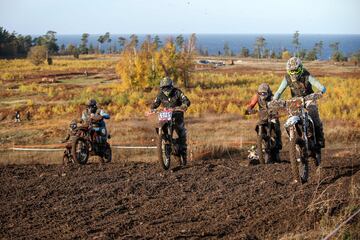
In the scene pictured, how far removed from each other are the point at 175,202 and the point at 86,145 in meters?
4.96

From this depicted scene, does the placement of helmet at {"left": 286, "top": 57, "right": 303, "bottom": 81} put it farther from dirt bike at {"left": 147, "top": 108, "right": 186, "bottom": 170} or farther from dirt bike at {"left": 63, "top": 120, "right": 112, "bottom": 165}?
dirt bike at {"left": 63, "top": 120, "right": 112, "bottom": 165}

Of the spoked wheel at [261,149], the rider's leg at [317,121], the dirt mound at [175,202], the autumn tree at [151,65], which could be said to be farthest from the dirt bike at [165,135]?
the autumn tree at [151,65]

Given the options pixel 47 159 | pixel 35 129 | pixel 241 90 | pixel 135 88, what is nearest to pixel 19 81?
pixel 135 88

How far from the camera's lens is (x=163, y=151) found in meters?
9.95

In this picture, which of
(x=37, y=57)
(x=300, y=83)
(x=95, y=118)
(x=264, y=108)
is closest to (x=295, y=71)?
(x=300, y=83)

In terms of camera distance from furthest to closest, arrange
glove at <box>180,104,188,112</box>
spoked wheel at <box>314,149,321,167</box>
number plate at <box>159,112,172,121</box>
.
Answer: glove at <box>180,104,188,112</box>, number plate at <box>159,112,172,121</box>, spoked wheel at <box>314,149,321,167</box>

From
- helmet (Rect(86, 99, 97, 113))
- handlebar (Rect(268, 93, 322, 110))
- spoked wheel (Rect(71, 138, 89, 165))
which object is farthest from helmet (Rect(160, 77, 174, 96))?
handlebar (Rect(268, 93, 322, 110))

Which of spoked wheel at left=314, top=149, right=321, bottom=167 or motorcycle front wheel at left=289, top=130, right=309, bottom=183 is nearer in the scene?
motorcycle front wheel at left=289, top=130, right=309, bottom=183

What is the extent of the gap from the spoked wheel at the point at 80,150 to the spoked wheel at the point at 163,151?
2.29 metres

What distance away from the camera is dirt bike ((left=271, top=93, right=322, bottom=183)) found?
8.06 metres

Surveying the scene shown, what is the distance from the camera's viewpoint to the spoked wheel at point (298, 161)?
316 inches

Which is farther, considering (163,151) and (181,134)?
(181,134)

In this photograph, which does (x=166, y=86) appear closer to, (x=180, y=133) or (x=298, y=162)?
(x=180, y=133)

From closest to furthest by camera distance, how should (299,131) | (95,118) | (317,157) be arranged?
(299,131) < (317,157) < (95,118)
